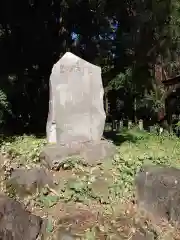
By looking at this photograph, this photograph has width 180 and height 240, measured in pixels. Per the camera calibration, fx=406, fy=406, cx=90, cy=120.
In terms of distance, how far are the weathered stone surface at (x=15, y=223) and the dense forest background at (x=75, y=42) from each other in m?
7.12

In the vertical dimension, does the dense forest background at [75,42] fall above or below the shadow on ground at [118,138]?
above

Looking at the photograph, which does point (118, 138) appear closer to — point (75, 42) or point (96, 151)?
point (96, 151)

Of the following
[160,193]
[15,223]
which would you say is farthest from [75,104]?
[15,223]

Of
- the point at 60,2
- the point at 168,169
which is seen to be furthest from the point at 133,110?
the point at 168,169

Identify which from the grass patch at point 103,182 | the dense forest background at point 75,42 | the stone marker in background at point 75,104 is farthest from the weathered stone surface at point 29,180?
the dense forest background at point 75,42

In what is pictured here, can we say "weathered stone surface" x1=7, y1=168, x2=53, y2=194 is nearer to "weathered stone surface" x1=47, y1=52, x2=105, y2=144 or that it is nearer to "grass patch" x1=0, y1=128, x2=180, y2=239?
"grass patch" x1=0, y1=128, x2=180, y2=239

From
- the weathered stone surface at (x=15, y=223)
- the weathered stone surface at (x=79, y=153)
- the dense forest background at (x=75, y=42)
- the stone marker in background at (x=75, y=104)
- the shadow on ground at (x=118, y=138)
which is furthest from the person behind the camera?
the dense forest background at (x=75, y=42)

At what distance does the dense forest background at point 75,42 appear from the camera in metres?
12.3

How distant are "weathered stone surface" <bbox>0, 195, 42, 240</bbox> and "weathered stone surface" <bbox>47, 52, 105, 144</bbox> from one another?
2935 millimetres

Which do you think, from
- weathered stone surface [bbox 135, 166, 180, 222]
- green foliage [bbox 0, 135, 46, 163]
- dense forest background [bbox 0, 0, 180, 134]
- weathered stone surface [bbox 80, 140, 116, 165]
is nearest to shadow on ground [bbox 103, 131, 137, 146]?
weathered stone surface [bbox 80, 140, 116, 165]

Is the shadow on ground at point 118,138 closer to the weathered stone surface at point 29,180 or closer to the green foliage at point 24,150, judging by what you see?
the green foliage at point 24,150

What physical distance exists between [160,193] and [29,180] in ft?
6.20

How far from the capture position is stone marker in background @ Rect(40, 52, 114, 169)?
7.50 m

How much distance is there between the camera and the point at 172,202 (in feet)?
17.5
